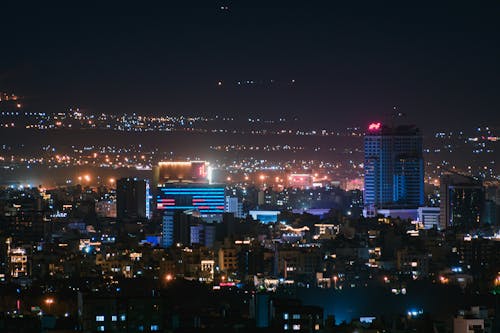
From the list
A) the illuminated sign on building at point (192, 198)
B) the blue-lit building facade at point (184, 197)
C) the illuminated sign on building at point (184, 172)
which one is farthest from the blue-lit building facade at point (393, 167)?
the illuminated sign on building at point (184, 172)

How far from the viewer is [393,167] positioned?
45.6m

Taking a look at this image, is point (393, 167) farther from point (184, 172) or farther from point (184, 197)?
point (184, 197)

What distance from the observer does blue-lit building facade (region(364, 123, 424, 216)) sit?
43875 mm

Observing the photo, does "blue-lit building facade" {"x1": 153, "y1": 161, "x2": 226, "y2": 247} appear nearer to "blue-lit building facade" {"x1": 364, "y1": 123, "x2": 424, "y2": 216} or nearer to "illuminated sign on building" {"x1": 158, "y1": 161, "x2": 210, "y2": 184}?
"illuminated sign on building" {"x1": 158, "y1": 161, "x2": 210, "y2": 184}

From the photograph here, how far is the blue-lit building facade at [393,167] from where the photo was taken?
1727 inches

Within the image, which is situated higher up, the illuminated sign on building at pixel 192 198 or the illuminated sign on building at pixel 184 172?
the illuminated sign on building at pixel 184 172

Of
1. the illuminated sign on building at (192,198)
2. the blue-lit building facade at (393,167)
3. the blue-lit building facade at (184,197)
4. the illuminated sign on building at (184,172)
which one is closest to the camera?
the blue-lit building facade at (184,197)

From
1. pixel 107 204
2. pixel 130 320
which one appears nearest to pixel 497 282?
pixel 130 320

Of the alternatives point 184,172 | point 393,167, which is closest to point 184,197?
point 184,172

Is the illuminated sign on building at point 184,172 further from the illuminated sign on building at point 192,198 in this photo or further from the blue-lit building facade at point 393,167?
the blue-lit building facade at point 393,167

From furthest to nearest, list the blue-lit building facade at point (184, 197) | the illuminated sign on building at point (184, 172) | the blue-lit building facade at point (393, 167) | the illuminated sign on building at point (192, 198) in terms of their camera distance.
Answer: the illuminated sign on building at point (184, 172), the blue-lit building facade at point (393, 167), the illuminated sign on building at point (192, 198), the blue-lit building facade at point (184, 197)

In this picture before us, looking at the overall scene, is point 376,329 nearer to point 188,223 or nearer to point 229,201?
point 188,223

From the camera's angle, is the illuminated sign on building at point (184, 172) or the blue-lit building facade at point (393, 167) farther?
the illuminated sign on building at point (184, 172)

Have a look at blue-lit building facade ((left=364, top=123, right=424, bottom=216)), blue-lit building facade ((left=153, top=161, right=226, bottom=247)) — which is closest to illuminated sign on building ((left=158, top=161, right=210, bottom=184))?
blue-lit building facade ((left=153, top=161, right=226, bottom=247))
